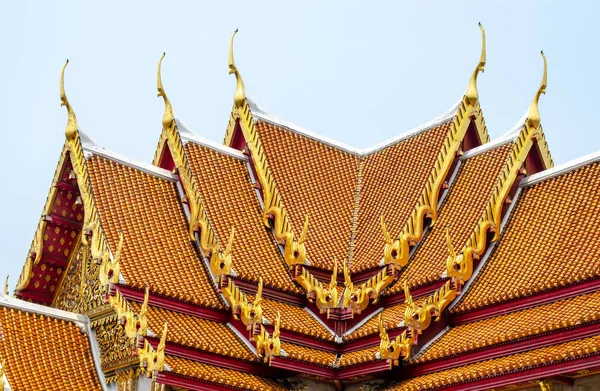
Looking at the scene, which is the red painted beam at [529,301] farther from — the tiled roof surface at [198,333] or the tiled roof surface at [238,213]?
the tiled roof surface at [198,333]

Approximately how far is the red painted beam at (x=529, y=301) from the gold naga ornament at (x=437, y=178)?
53.5 inches

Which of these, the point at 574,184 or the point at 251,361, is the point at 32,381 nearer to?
the point at 251,361

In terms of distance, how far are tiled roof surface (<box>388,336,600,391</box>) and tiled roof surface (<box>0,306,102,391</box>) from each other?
3.55 meters

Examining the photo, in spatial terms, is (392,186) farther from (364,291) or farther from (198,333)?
(198,333)

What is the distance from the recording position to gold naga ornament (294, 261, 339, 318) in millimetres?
17406

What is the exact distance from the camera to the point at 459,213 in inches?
722

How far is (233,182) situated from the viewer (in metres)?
18.9

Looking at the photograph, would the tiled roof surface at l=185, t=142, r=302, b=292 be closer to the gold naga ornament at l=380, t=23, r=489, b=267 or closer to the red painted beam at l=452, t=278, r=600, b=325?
the gold naga ornament at l=380, t=23, r=489, b=267

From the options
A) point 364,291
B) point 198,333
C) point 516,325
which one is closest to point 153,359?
point 198,333

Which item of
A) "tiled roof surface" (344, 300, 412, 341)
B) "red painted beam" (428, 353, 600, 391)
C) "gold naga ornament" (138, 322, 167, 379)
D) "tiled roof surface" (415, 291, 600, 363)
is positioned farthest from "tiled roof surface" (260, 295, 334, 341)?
"red painted beam" (428, 353, 600, 391)

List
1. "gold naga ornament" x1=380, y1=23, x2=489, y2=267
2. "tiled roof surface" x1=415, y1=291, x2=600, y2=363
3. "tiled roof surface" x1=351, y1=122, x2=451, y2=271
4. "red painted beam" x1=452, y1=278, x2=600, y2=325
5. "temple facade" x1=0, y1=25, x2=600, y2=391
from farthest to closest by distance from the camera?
"tiled roof surface" x1=351, y1=122, x2=451, y2=271 < "gold naga ornament" x1=380, y1=23, x2=489, y2=267 < "red painted beam" x1=452, y1=278, x2=600, y2=325 < "temple facade" x1=0, y1=25, x2=600, y2=391 < "tiled roof surface" x1=415, y1=291, x2=600, y2=363

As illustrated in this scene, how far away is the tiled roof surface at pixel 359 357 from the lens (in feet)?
54.0

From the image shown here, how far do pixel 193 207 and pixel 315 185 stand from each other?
2.41 metres

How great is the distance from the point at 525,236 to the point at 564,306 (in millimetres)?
1873
